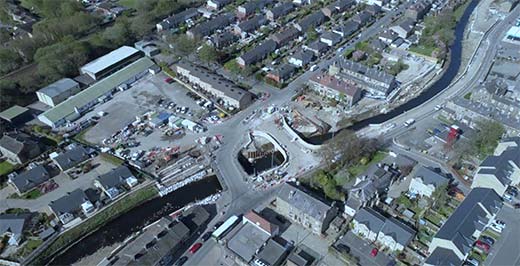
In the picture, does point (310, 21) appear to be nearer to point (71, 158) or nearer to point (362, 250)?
point (71, 158)

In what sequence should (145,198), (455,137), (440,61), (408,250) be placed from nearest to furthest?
1. (408,250)
2. (145,198)
3. (455,137)
4. (440,61)

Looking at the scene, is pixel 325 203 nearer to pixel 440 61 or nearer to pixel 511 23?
pixel 440 61

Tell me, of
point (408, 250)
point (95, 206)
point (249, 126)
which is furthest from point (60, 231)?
point (408, 250)

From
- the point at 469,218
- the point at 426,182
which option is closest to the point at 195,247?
the point at 426,182

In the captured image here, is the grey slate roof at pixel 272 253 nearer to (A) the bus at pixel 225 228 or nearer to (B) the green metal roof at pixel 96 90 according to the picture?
(A) the bus at pixel 225 228

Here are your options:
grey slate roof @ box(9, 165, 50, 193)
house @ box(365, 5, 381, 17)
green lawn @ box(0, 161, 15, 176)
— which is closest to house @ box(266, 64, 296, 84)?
house @ box(365, 5, 381, 17)

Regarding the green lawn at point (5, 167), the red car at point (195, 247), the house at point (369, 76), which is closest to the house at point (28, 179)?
the green lawn at point (5, 167)
